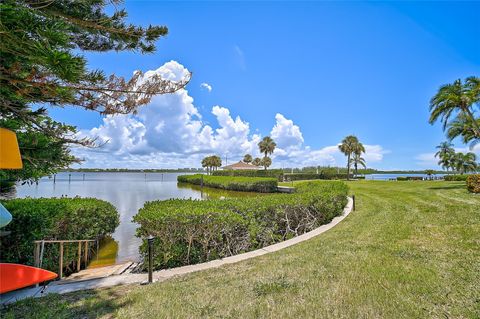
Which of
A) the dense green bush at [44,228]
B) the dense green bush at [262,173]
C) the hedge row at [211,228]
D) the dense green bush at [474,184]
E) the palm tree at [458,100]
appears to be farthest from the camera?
the dense green bush at [262,173]

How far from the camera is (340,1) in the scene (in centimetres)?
831

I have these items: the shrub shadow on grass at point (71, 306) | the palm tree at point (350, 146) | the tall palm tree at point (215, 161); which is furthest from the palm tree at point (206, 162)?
the shrub shadow on grass at point (71, 306)

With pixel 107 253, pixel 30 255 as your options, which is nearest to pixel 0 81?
pixel 30 255

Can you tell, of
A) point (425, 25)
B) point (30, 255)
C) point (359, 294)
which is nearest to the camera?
point (359, 294)

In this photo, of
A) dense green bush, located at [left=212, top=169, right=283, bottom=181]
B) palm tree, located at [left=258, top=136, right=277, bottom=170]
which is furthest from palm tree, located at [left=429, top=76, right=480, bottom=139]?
palm tree, located at [left=258, top=136, right=277, bottom=170]

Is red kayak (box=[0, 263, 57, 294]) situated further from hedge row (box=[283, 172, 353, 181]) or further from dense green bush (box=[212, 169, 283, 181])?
hedge row (box=[283, 172, 353, 181])

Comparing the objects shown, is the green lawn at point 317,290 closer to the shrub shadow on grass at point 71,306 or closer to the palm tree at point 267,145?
the shrub shadow on grass at point 71,306

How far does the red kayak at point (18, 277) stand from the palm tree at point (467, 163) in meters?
65.2

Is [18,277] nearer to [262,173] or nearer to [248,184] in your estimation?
[248,184]

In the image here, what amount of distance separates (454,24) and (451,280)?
9835mm

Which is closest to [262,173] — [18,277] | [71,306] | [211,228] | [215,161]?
[211,228]

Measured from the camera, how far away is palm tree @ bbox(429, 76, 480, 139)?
728 inches

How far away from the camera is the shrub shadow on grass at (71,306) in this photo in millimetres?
3009

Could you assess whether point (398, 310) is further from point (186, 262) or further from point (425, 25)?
point (425, 25)
